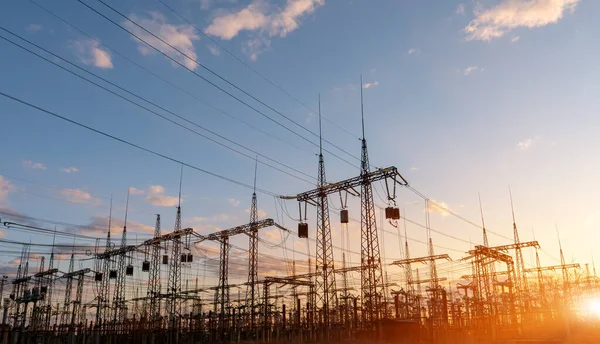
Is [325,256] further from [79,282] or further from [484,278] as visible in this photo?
[79,282]

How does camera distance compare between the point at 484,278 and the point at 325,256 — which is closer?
the point at 325,256

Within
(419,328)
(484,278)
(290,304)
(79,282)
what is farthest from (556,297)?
(79,282)

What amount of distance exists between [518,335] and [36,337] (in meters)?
51.3

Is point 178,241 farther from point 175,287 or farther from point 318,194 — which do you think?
point 318,194

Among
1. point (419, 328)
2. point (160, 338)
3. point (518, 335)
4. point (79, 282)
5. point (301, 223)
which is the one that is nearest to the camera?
point (301, 223)

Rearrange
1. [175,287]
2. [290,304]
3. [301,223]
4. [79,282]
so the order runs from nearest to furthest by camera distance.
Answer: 1. [301,223]
2. [175,287]
3. [79,282]
4. [290,304]

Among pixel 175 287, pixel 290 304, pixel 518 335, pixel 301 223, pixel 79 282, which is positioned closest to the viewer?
pixel 301 223

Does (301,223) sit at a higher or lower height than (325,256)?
higher

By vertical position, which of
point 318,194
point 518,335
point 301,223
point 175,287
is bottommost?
point 518,335

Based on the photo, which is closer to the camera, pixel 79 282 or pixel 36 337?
pixel 36 337

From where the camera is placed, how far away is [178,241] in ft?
161

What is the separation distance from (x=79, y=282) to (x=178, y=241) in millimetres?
24724

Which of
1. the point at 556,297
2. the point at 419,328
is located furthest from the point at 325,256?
the point at 556,297

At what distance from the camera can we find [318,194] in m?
35.6
